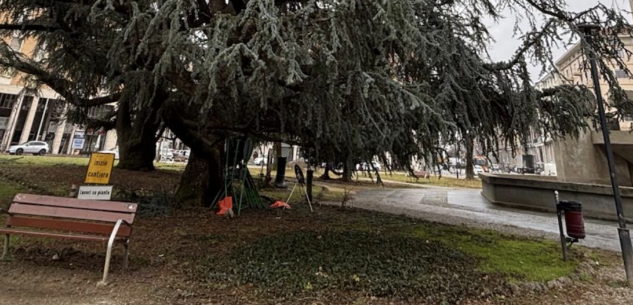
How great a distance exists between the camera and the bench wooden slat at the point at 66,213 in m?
3.87

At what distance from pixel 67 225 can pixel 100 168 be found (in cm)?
157

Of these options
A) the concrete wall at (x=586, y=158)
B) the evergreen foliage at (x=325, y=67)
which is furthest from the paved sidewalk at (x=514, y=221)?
the concrete wall at (x=586, y=158)

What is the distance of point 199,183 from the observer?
775 centimetres

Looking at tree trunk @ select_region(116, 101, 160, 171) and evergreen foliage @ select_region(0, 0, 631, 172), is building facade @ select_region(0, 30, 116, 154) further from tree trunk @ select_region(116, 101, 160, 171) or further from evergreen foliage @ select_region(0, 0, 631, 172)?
evergreen foliage @ select_region(0, 0, 631, 172)

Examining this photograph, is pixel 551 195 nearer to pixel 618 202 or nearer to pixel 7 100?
pixel 618 202

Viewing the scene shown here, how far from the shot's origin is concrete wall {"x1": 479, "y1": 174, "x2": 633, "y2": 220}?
9.34 meters

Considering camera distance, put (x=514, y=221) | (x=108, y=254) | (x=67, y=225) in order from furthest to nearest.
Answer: (x=514, y=221) → (x=67, y=225) → (x=108, y=254)

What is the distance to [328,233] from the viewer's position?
231 inches

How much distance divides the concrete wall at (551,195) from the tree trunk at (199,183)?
10154 millimetres

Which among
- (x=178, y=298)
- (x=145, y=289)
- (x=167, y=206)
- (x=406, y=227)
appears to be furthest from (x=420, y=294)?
(x=167, y=206)

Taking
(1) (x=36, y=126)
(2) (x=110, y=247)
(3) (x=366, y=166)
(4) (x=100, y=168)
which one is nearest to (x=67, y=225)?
(2) (x=110, y=247)

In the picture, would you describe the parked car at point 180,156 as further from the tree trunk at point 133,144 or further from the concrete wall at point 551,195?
the concrete wall at point 551,195

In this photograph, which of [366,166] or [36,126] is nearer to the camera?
[366,166]

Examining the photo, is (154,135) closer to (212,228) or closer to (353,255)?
(212,228)
